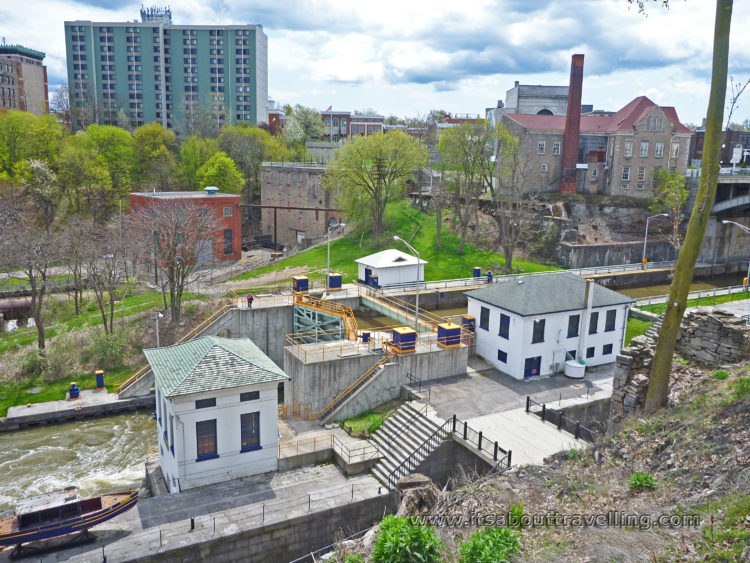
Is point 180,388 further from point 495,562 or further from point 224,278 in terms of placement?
point 224,278

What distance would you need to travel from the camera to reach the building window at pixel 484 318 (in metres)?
29.4

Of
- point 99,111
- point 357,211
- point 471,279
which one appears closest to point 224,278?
point 357,211

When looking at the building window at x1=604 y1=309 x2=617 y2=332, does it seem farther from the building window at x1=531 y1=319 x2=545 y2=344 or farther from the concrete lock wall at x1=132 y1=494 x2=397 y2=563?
the concrete lock wall at x1=132 y1=494 x2=397 y2=563

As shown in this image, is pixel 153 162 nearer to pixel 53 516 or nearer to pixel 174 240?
pixel 174 240

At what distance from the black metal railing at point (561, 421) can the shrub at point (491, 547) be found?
1197 centimetres

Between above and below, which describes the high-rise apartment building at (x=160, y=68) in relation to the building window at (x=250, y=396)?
above

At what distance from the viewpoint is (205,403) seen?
64.5 feet

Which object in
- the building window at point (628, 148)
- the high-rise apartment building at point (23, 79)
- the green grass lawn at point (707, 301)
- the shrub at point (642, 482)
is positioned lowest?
the green grass lawn at point (707, 301)

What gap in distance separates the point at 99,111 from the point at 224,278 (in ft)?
247

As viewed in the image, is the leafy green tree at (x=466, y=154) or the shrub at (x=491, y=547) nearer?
the shrub at (x=491, y=547)

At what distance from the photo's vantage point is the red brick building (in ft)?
169

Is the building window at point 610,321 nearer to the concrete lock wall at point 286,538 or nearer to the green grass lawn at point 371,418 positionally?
the green grass lawn at point 371,418

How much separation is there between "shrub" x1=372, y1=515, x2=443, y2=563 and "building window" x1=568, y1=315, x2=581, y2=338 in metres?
20.0

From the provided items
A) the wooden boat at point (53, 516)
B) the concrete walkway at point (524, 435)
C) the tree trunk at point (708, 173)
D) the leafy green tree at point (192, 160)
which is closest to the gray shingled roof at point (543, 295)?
the concrete walkway at point (524, 435)
